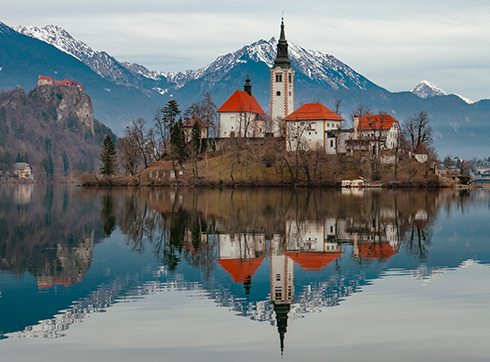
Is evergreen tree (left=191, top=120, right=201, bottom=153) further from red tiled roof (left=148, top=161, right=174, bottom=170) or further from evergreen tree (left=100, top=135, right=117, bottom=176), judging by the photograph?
evergreen tree (left=100, top=135, right=117, bottom=176)

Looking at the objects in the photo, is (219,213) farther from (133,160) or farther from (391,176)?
(133,160)

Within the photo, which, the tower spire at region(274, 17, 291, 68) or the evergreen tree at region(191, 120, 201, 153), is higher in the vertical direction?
the tower spire at region(274, 17, 291, 68)

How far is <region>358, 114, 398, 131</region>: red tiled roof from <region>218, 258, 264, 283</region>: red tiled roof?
264 ft

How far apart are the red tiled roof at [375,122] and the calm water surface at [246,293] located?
2665 inches

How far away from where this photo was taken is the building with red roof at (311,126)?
107 m

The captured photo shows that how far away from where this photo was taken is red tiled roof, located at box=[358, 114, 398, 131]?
337 feet

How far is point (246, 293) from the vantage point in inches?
757

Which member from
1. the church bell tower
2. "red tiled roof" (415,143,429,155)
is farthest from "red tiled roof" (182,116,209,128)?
"red tiled roof" (415,143,429,155)

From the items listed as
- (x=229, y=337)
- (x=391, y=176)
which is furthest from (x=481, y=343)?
(x=391, y=176)

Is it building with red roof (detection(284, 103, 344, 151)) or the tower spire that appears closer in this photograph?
building with red roof (detection(284, 103, 344, 151))

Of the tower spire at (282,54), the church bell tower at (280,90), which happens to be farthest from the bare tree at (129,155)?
the tower spire at (282,54)

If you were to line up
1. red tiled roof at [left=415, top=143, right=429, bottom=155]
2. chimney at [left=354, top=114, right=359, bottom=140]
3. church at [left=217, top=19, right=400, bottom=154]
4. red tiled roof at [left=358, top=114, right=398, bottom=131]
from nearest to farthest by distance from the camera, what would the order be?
red tiled roof at [left=358, top=114, right=398, bottom=131], chimney at [left=354, top=114, right=359, bottom=140], church at [left=217, top=19, right=400, bottom=154], red tiled roof at [left=415, top=143, right=429, bottom=155]

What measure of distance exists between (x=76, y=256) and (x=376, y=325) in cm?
1533

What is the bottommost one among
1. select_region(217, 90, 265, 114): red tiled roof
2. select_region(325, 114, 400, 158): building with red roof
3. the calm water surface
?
the calm water surface
